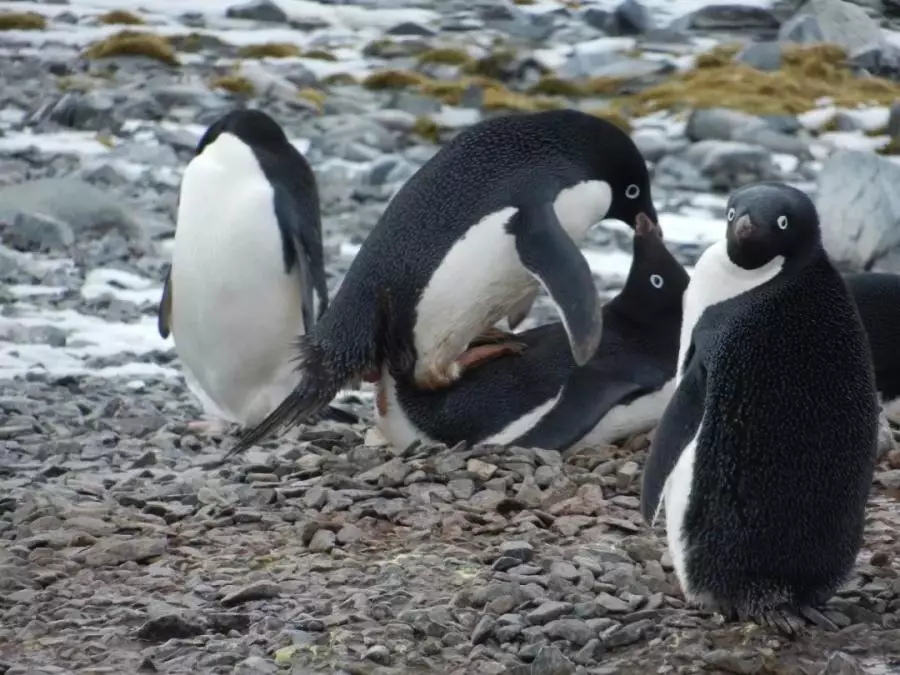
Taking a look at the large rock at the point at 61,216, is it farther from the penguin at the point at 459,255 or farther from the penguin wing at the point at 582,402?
the penguin wing at the point at 582,402

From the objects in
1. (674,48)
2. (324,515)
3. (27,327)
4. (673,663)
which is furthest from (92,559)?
(674,48)

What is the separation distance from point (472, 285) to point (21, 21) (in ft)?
43.3

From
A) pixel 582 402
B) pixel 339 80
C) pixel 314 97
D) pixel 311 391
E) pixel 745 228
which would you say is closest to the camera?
pixel 745 228

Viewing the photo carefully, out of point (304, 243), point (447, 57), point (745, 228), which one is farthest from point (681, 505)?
point (447, 57)

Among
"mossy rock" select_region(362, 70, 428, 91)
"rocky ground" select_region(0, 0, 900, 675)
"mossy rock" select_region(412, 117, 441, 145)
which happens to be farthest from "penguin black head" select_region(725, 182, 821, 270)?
"mossy rock" select_region(362, 70, 428, 91)

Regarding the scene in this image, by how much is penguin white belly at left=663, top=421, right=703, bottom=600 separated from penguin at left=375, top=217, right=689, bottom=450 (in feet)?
4.10

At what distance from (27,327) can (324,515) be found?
3.34 metres

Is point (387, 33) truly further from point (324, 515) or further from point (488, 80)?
point (324, 515)

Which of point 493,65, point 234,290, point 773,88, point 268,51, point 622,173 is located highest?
point 622,173

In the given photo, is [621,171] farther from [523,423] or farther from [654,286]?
[523,423]

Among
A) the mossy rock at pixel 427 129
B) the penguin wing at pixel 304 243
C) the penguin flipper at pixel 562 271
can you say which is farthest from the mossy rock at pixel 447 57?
the penguin flipper at pixel 562 271

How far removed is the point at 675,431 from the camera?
10.7 feet

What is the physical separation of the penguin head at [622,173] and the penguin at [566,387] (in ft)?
0.44

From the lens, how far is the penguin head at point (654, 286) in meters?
4.88
